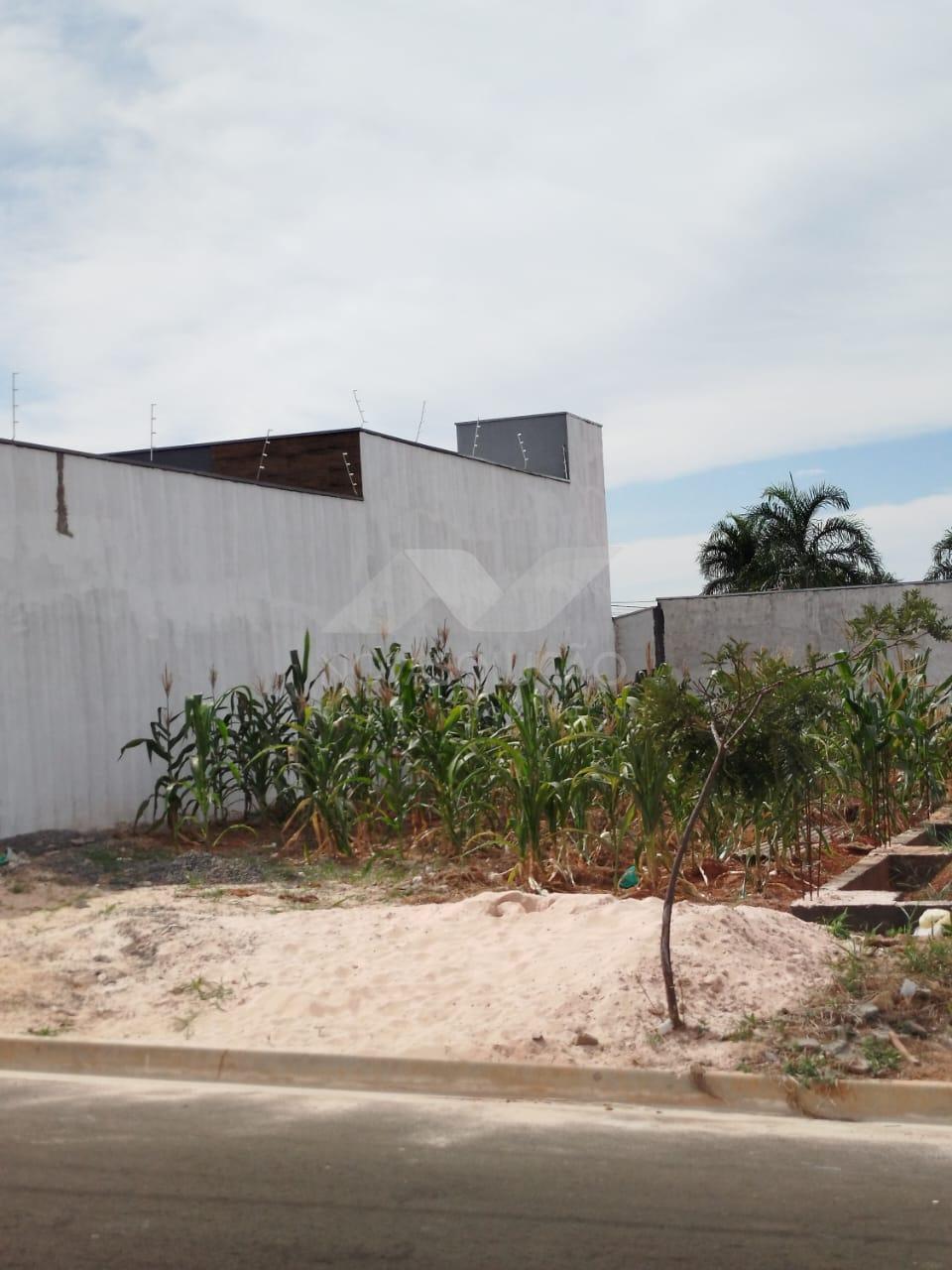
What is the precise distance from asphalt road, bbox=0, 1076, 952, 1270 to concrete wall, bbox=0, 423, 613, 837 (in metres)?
7.57

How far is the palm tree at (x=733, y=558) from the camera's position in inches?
1547

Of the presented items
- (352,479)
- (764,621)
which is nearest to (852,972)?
(352,479)

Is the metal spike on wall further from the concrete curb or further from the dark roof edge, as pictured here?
the concrete curb

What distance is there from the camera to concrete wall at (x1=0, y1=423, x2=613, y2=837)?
13875 mm

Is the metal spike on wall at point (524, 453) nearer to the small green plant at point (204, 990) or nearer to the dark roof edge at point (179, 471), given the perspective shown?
the dark roof edge at point (179, 471)

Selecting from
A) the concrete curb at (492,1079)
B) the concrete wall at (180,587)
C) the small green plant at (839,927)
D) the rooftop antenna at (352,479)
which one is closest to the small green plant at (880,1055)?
the concrete curb at (492,1079)

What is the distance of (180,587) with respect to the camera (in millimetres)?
15914

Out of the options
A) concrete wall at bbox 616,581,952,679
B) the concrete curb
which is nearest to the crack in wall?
the concrete curb

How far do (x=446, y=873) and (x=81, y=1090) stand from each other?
16.0ft

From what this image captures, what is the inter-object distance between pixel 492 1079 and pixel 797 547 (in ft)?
110

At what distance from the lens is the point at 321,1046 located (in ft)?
24.2

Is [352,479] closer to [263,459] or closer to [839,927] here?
[263,459]

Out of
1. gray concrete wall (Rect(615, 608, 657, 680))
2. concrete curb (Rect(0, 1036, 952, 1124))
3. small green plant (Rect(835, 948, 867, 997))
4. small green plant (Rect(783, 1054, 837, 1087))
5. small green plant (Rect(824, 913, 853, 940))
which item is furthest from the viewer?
gray concrete wall (Rect(615, 608, 657, 680))

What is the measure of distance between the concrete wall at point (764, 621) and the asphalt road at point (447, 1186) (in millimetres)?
21783
